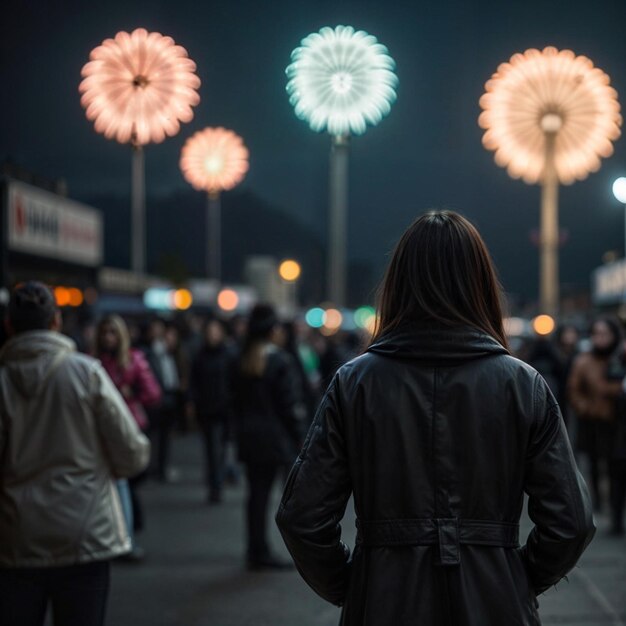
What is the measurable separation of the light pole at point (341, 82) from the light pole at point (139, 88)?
0.73 m

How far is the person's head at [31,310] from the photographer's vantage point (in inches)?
158

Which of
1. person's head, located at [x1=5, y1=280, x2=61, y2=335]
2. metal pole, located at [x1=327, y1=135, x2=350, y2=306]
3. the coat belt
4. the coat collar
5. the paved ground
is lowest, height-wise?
the paved ground

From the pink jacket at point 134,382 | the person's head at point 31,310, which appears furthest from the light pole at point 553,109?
the person's head at point 31,310

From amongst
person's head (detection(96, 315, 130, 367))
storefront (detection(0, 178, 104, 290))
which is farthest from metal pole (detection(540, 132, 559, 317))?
storefront (detection(0, 178, 104, 290))

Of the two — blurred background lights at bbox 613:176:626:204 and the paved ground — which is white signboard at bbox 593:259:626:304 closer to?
the paved ground

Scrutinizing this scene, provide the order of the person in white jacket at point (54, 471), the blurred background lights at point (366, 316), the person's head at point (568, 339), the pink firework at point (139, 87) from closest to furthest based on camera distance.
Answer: the blurred background lights at point (366, 316), the person in white jacket at point (54, 471), the pink firework at point (139, 87), the person's head at point (568, 339)

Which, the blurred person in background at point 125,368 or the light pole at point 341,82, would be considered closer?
the light pole at point 341,82

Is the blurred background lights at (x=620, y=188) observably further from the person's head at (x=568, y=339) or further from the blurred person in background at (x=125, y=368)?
Result: the person's head at (x=568, y=339)

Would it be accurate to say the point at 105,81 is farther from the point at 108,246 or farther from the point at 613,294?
the point at 108,246

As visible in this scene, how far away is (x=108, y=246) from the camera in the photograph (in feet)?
418

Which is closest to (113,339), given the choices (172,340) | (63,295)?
(172,340)

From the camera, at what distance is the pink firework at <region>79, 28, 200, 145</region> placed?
17.6 ft

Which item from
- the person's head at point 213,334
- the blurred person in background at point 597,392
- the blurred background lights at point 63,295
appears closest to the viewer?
the blurred person in background at point 597,392

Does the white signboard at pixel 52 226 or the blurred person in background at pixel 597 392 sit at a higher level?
the white signboard at pixel 52 226
